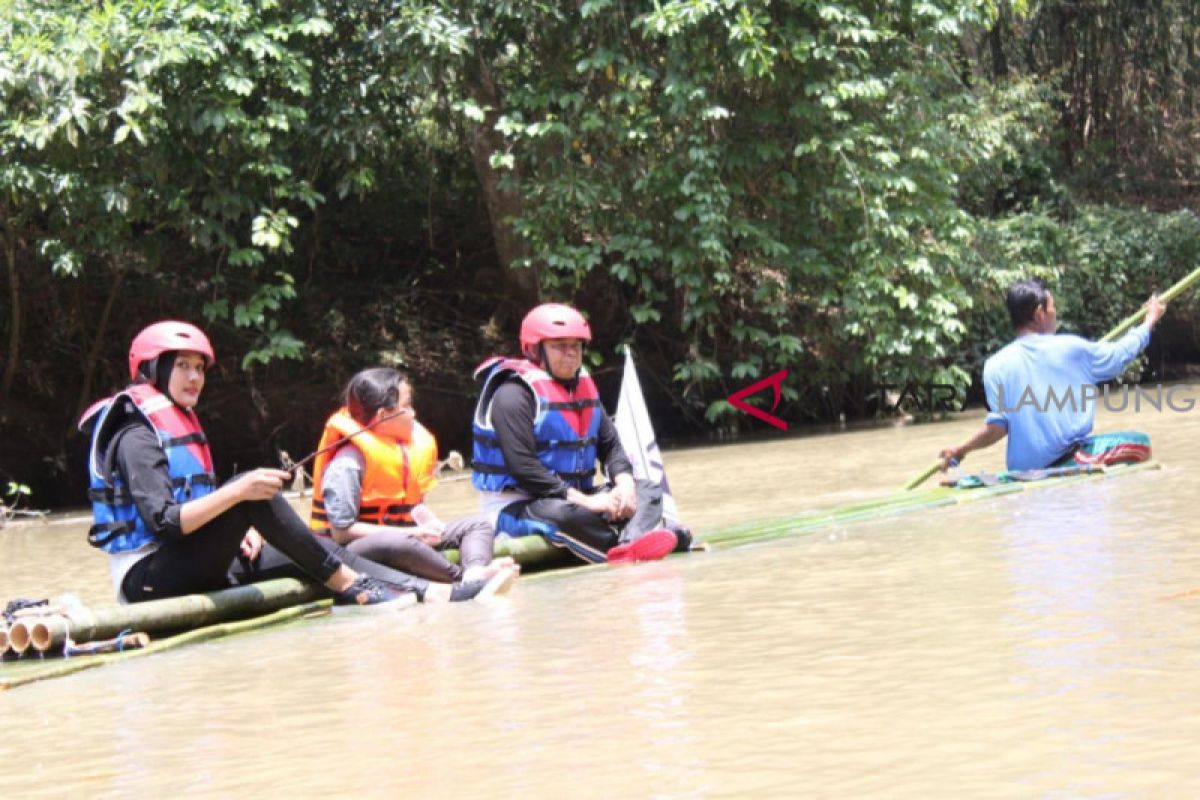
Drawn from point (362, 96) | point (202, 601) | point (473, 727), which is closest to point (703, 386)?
point (362, 96)

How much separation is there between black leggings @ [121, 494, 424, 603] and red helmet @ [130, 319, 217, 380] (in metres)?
0.54

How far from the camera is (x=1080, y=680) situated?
3.50 metres

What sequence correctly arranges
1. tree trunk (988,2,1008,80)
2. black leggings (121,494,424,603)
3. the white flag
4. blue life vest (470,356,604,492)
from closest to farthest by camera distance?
black leggings (121,494,424,603) < blue life vest (470,356,604,492) < the white flag < tree trunk (988,2,1008,80)

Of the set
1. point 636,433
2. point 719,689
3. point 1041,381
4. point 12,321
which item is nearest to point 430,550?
point 636,433

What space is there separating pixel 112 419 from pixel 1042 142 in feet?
54.0

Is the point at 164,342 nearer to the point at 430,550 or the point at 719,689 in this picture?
the point at 430,550

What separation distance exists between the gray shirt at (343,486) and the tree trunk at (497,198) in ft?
27.0

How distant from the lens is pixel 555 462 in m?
6.91

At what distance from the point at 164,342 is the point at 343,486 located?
100 centimetres

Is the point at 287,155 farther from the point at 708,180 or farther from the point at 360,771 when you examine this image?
the point at 360,771

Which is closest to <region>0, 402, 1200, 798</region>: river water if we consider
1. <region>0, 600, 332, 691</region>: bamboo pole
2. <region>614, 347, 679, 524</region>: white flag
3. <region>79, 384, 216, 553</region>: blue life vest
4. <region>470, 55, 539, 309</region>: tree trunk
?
<region>0, 600, 332, 691</region>: bamboo pole

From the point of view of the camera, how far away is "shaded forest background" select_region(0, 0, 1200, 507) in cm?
1273

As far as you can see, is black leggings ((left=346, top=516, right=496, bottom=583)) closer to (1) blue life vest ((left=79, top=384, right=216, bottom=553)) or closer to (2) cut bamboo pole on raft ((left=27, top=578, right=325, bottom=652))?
(2) cut bamboo pole on raft ((left=27, top=578, right=325, bottom=652))

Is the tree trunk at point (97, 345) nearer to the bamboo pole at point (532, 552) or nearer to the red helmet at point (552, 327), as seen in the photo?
the red helmet at point (552, 327)
